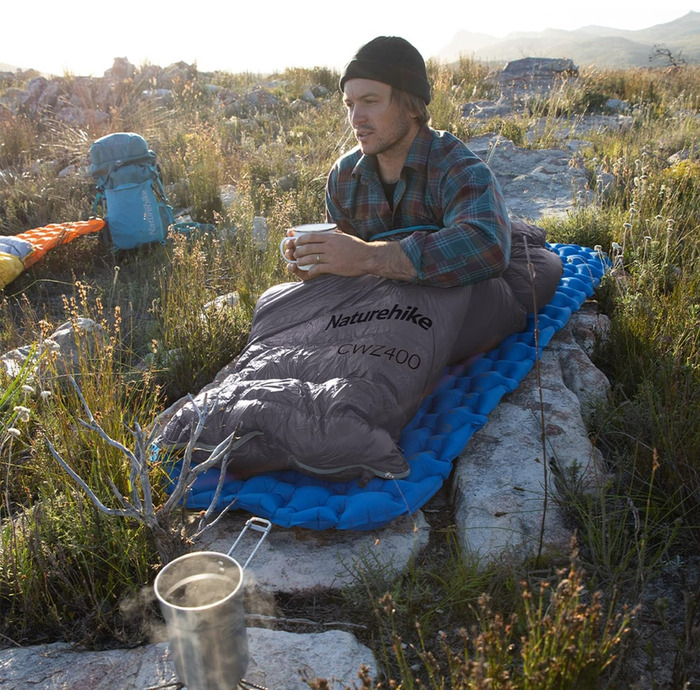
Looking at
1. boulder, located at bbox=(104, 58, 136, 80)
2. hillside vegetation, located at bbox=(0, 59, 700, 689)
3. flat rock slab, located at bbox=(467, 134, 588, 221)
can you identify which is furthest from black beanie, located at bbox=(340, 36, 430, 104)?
boulder, located at bbox=(104, 58, 136, 80)

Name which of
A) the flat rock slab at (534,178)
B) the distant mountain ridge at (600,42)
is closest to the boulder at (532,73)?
the flat rock slab at (534,178)

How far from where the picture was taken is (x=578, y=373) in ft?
10.5

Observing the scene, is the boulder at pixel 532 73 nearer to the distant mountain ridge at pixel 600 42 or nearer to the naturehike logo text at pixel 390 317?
the naturehike logo text at pixel 390 317

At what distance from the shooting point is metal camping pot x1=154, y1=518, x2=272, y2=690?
142 centimetres

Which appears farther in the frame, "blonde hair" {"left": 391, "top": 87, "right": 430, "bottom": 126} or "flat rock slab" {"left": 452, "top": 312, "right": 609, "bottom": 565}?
"blonde hair" {"left": 391, "top": 87, "right": 430, "bottom": 126}

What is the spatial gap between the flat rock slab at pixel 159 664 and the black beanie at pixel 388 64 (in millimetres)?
2306

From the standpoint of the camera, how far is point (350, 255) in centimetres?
290

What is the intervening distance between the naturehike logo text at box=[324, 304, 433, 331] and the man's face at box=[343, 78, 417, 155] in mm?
825

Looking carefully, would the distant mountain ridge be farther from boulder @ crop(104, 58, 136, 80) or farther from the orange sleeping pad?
the orange sleeping pad

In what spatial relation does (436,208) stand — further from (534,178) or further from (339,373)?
(534,178)

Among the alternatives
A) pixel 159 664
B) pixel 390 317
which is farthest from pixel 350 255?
pixel 159 664

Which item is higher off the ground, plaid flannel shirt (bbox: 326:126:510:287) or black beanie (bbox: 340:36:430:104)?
black beanie (bbox: 340:36:430:104)

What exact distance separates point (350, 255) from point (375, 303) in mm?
243
